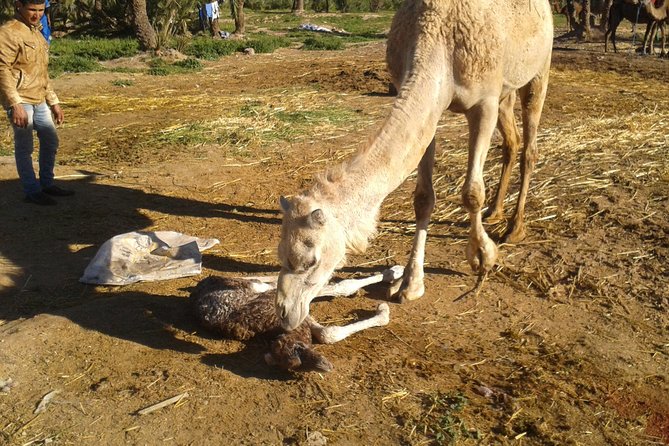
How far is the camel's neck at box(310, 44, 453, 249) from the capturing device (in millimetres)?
3457

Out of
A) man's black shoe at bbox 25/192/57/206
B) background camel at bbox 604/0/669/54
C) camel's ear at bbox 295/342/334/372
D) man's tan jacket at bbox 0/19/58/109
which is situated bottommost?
camel's ear at bbox 295/342/334/372

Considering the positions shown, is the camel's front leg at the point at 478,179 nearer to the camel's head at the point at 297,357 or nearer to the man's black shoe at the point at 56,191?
the camel's head at the point at 297,357

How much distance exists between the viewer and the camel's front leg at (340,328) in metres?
3.92

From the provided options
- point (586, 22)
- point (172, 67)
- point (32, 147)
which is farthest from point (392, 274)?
point (586, 22)

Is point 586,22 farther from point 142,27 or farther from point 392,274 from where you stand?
point 392,274

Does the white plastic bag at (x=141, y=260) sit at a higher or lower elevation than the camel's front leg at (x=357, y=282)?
higher

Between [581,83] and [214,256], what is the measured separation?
951 cm

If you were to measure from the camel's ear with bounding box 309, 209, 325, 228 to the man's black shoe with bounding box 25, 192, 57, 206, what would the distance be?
4383mm

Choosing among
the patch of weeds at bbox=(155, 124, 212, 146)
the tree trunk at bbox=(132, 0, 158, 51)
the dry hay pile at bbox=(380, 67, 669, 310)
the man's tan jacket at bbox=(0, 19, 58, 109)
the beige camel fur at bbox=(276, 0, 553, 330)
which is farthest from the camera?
the tree trunk at bbox=(132, 0, 158, 51)

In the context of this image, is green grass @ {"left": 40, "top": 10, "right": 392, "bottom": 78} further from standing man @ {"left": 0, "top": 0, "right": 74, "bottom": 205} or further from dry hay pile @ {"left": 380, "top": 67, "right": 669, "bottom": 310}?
dry hay pile @ {"left": 380, "top": 67, "right": 669, "bottom": 310}

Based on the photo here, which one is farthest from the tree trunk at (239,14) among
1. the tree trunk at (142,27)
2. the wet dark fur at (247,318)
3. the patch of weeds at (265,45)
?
the wet dark fur at (247,318)

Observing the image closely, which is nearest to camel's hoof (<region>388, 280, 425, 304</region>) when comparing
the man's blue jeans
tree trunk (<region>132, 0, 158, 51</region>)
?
the man's blue jeans

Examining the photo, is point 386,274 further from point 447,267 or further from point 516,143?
point 516,143

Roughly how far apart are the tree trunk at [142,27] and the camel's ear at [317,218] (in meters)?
15.4
